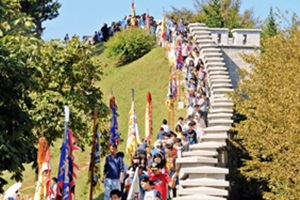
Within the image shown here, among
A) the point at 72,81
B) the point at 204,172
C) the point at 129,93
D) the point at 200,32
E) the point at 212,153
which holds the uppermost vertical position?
the point at 200,32

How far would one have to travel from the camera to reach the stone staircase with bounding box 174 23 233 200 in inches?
640

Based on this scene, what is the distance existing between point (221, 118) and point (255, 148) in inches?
89.0

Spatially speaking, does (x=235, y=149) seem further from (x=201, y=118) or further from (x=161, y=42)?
(x=161, y=42)

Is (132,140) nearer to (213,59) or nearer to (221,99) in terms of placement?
(221,99)

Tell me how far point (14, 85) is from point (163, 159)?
351cm

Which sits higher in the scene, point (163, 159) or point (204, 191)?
point (163, 159)

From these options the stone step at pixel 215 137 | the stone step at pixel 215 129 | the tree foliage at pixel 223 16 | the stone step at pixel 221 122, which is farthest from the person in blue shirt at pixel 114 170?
the tree foliage at pixel 223 16

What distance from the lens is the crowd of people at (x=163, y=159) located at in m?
15.2

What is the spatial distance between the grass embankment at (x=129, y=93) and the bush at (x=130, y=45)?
80 centimetres

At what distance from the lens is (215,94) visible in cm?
2844

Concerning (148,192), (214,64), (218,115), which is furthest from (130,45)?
(148,192)

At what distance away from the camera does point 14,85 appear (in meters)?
17.1

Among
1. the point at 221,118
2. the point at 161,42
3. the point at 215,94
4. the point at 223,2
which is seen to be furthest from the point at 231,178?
the point at 223,2

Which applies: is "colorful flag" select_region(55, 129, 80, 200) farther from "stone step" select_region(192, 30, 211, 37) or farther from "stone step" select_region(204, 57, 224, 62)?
"stone step" select_region(192, 30, 211, 37)
